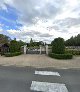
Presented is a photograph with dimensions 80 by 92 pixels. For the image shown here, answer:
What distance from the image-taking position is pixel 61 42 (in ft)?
100

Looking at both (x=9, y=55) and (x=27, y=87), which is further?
(x=9, y=55)

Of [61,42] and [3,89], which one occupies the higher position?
[61,42]

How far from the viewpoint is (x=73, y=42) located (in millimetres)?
89938

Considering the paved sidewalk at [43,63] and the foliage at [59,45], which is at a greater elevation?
the foliage at [59,45]

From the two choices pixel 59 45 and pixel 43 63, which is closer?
pixel 43 63

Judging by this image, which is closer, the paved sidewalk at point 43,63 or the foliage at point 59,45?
the paved sidewalk at point 43,63

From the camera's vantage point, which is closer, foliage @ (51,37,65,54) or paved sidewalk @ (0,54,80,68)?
paved sidewalk @ (0,54,80,68)

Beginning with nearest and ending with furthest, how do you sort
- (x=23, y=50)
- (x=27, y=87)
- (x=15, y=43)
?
(x=27, y=87), (x=15, y=43), (x=23, y=50)

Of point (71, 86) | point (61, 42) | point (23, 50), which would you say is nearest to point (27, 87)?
point (71, 86)

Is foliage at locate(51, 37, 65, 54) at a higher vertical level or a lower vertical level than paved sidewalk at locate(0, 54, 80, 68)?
higher

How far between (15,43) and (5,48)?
11.4 feet

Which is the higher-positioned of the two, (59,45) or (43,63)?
(59,45)

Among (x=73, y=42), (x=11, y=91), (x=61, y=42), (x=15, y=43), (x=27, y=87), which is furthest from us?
(x=73, y=42)

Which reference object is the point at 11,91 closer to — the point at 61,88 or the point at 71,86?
the point at 61,88
